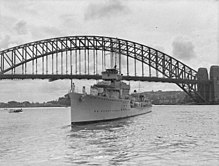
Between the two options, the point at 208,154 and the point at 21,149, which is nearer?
the point at 208,154

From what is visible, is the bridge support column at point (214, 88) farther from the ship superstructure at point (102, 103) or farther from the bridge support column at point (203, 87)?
the ship superstructure at point (102, 103)

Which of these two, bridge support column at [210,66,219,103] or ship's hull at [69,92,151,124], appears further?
bridge support column at [210,66,219,103]

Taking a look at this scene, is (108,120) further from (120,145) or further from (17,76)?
(17,76)

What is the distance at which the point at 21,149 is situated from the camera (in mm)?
18906

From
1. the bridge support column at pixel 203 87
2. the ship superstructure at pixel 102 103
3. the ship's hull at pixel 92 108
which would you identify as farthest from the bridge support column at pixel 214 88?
the ship's hull at pixel 92 108

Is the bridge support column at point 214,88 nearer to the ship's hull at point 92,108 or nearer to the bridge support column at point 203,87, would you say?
the bridge support column at point 203,87

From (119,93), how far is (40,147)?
1240 inches

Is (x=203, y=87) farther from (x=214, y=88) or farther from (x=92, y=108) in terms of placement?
(x=92, y=108)

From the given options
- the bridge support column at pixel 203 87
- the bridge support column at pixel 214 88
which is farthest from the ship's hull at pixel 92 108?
the bridge support column at pixel 214 88

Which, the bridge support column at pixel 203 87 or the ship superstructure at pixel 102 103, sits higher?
the bridge support column at pixel 203 87

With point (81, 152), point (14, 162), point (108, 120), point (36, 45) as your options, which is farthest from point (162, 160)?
point (36, 45)

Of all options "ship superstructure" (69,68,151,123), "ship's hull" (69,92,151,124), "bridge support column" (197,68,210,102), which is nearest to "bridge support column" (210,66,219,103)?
"bridge support column" (197,68,210,102)

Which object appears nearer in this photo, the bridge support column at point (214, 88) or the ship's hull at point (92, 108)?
the ship's hull at point (92, 108)

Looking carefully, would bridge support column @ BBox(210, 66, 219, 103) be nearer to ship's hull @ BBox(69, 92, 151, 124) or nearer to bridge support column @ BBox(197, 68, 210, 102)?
bridge support column @ BBox(197, 68, 210, 102)
